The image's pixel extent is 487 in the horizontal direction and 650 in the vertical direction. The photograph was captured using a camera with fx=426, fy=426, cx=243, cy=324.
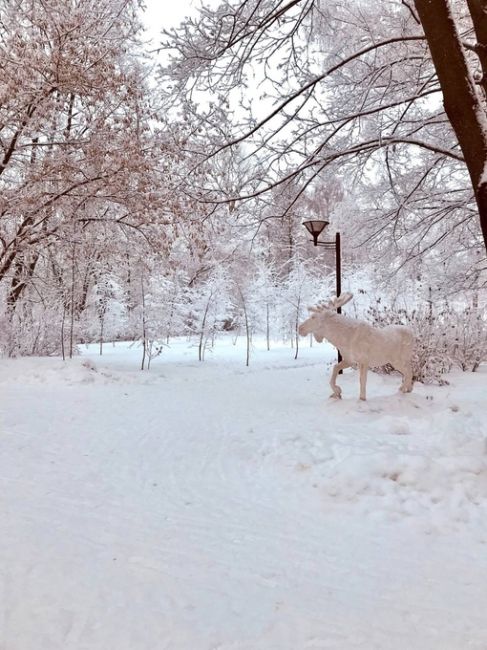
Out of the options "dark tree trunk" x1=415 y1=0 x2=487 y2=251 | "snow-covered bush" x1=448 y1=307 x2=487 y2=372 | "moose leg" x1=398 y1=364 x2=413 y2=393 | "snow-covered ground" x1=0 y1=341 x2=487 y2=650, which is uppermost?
"dark tree trunk" x1=415 y1=0 x2=487 y2=251

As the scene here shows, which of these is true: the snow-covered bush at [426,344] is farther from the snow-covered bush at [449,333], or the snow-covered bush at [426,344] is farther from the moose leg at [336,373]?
the moose leg at [336,373]

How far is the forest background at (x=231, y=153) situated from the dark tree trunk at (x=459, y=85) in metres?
0.01

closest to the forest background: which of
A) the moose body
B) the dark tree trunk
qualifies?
the dark tree trunk

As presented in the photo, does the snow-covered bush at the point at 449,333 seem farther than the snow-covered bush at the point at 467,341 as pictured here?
No

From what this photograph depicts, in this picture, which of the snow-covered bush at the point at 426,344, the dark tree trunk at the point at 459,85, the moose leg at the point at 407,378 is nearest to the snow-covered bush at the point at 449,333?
the snow-covered bush at the point at 426,344

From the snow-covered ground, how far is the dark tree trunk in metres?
2.03

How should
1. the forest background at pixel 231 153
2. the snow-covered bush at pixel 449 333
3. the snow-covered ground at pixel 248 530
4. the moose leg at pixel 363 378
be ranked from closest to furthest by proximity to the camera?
the snow-covered ground at pixel 248 530
the forest background at pixel 231 153
the moose leg at pixel 363 378
the snow-covered bush at pixel 449 333

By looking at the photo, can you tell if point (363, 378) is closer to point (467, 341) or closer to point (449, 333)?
point (449, 333)

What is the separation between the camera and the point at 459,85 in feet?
9.26

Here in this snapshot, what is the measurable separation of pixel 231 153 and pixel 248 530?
428 centimetres

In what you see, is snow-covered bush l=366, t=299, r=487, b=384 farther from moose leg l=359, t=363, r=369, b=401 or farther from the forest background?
moose leg l=359, t=363, r=369, b=401

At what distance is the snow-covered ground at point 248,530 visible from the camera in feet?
5.85

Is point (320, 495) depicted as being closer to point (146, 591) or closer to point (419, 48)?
point (146, 591)

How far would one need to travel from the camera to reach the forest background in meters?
4.63
